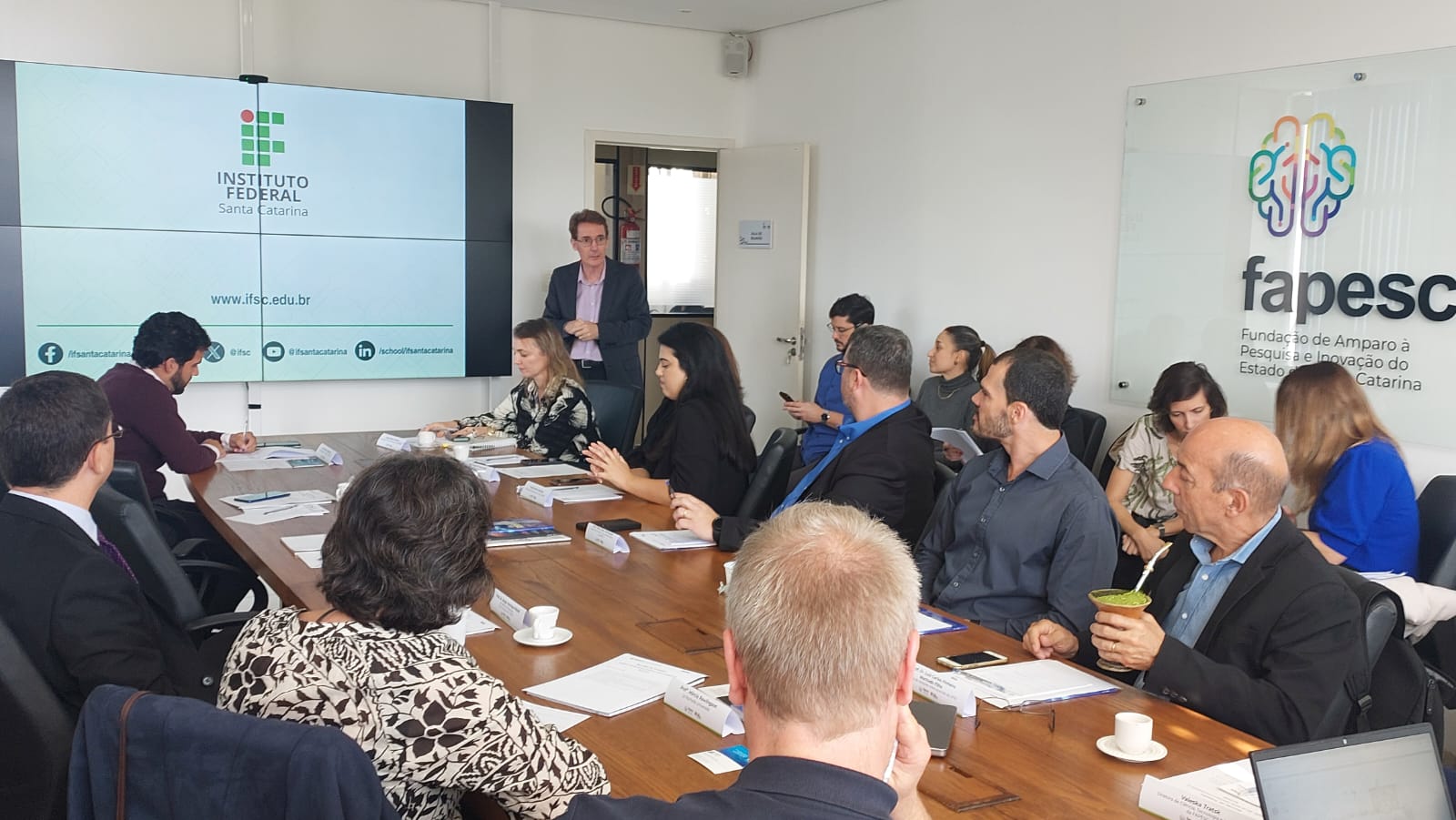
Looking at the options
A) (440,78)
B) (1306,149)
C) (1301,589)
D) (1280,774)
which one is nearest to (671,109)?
(440,78)

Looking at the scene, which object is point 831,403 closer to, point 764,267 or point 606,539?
point 764,267

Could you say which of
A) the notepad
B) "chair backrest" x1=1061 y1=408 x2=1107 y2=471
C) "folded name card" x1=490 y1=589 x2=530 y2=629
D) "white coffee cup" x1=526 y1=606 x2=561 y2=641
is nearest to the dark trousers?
"folded name card" x1=490 y1=589 x2=530 y2=629

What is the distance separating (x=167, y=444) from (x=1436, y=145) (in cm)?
484

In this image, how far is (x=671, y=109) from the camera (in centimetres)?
822

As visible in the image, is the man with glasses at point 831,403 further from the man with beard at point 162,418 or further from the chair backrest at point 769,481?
the man with beard at point 162,418

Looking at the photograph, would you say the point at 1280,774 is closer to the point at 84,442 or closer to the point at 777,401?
the point at 84,442

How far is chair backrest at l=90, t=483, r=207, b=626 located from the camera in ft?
10.3

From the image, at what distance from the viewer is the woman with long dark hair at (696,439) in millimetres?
4148

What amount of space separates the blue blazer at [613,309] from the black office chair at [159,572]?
4101mm

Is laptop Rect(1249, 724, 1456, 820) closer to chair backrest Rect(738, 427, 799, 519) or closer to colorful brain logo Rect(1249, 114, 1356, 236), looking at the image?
chair backrest Rect(738, 427, 799, 519)

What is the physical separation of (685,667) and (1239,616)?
1.09m

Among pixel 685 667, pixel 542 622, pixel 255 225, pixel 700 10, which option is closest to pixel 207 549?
pixel 542 622

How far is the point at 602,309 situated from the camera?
7391mm

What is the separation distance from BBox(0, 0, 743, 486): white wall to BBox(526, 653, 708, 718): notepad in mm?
5127
